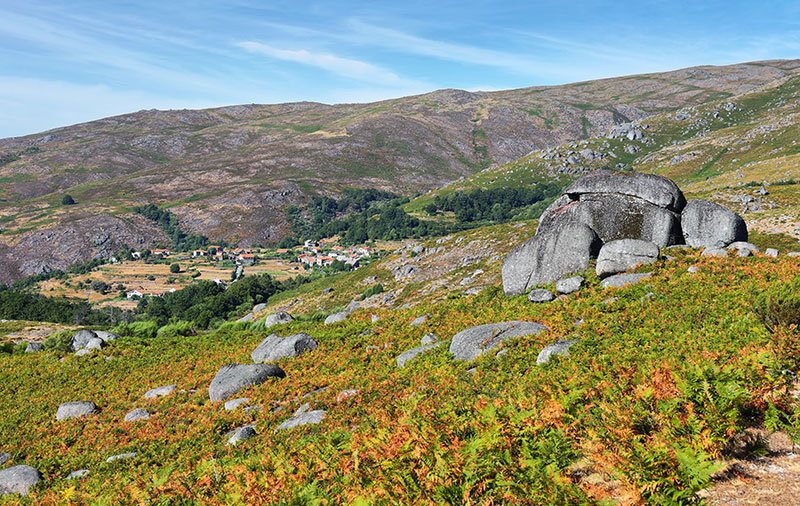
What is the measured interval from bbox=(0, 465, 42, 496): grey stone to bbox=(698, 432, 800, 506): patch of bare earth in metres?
19.3

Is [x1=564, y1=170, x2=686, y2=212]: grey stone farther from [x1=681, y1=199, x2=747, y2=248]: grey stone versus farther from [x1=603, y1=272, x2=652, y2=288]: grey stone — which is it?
[x1=603, y1=272, x2=652, y2=288]: grey stone

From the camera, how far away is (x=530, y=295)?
23.2 metres

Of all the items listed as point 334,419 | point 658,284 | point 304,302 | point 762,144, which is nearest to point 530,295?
point 658,284

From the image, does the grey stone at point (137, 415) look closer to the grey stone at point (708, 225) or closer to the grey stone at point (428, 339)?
the grey stone at point (428, 339)

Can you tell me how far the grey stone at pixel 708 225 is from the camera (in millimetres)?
28156

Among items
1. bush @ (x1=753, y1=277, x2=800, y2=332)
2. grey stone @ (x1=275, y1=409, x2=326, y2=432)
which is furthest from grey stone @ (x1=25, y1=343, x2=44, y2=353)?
bush @ (x1=753, y1=277, x2=800, y2=332)

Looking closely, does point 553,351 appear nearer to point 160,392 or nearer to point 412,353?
point 412,353

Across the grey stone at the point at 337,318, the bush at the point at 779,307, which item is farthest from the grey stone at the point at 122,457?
the bush at the point at 779,307

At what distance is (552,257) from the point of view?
1055 inches

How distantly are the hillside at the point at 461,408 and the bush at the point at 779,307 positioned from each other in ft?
0.92

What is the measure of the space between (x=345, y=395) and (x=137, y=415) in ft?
35.7

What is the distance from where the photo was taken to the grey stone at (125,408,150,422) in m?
18.9

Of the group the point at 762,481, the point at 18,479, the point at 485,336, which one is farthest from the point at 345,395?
the point at 762,481

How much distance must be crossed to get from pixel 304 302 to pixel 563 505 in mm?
69449
